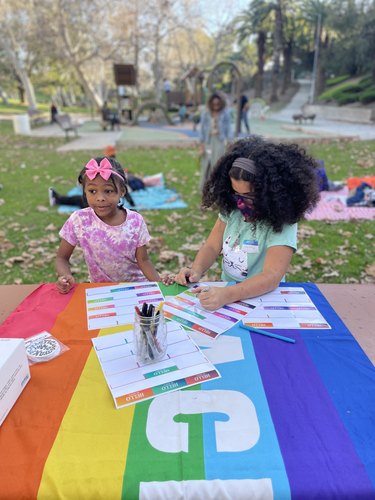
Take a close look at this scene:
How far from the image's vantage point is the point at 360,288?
223cm

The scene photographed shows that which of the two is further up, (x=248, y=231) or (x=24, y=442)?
(x=248, y=231)

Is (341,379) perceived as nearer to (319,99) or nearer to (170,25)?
(170,25)

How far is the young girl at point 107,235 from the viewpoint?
7.49 feet

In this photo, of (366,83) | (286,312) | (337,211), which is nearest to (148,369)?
(286,312)

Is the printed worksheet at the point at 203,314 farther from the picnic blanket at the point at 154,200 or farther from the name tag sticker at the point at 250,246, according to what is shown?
the picnic blanket at the point at 154,200

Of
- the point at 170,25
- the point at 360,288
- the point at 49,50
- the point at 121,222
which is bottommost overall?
the point at 360,288

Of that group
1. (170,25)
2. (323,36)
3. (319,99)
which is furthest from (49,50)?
(323,36)

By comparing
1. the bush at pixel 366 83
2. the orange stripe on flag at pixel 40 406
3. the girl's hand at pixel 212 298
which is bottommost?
the orange stripe on flag at pixel 40 406

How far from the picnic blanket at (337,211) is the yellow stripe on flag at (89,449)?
202 inches

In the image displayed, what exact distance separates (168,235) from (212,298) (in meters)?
3.64

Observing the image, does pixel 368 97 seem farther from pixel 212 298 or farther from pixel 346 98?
pixel 212 298

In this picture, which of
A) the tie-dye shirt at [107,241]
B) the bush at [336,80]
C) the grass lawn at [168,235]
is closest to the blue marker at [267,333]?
the tie-dye shirt at [107,241]

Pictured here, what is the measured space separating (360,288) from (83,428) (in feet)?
5.60

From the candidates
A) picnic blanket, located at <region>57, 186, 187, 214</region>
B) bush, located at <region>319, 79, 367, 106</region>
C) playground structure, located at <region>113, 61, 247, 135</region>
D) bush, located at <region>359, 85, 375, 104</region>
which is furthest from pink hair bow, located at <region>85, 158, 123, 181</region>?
bush, located at <region>319, 79, 367, 106</region>
